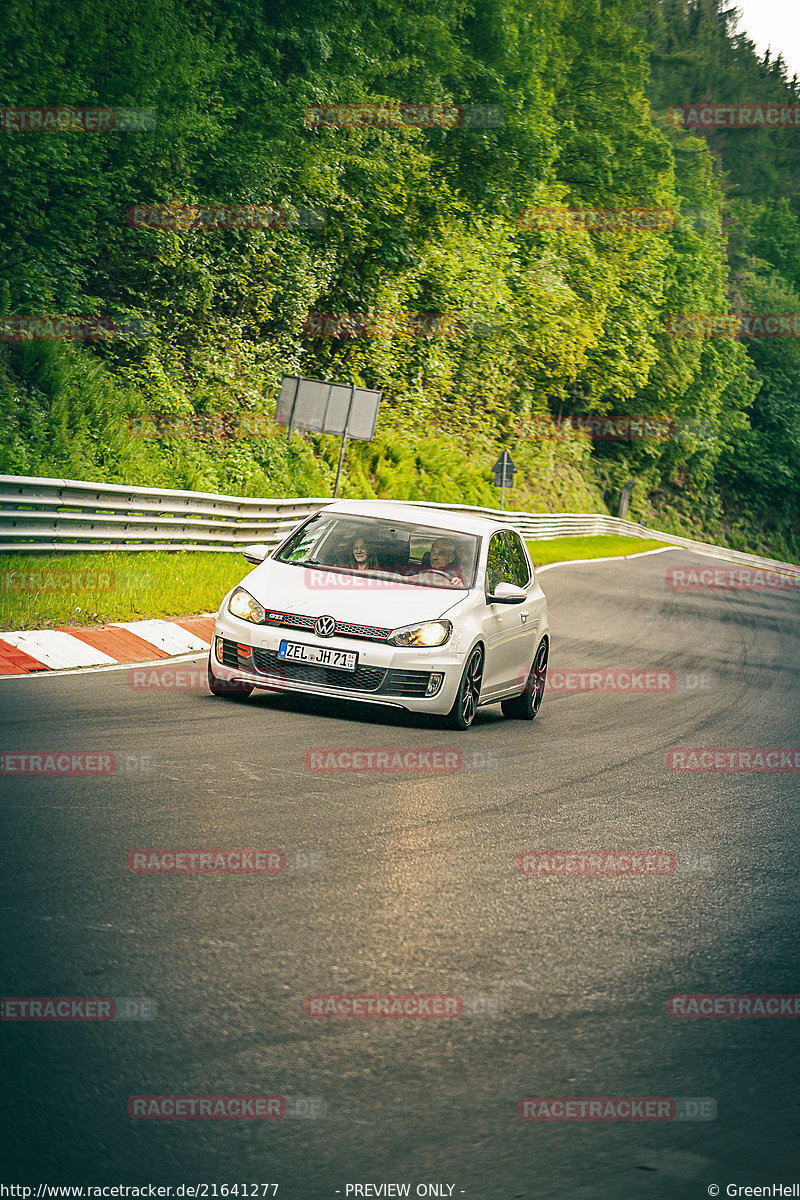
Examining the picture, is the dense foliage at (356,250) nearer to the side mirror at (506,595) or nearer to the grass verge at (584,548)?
the grass verge at (584,548)

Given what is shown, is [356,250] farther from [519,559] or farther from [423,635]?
[423,635]

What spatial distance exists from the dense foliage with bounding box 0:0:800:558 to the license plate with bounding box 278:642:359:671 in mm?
11339

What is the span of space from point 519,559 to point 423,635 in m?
2.61

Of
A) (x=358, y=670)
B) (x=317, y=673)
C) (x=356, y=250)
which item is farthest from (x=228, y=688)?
(x=356, y=250)

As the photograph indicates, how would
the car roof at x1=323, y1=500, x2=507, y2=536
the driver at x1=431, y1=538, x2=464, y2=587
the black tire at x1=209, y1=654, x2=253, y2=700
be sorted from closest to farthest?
the black tire at x1=209, y1=654, x2=253, y2=700 < the driver at x1=431, y1=538, x2=464, y2=587 < the car roof at x1=323, y1=500, x2=507, y2=536

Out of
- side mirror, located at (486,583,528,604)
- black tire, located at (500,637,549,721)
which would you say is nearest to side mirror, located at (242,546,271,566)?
side mirror, located at (486,583,528,604)

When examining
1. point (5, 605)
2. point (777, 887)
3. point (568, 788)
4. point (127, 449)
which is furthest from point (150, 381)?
point (777, 887)

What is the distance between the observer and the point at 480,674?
33.2ft

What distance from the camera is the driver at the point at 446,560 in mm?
10438

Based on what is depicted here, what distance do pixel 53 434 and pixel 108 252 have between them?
700cm

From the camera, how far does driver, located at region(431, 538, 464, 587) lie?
34.2 ft

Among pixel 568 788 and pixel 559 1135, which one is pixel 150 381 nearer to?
pixel 568 788

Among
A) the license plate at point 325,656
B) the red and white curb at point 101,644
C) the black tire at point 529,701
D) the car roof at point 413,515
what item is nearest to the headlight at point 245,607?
the license plate at point 325,656

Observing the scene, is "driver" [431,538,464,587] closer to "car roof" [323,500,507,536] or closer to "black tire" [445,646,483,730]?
"car roof" [323,500,507,536]
